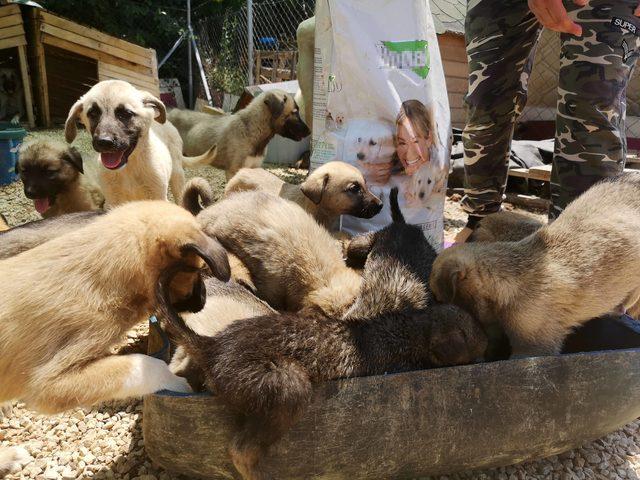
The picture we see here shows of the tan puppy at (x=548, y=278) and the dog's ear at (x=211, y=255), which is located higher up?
the dog's ear at (x=211, y=255)

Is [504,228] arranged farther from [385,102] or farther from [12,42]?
[12,42]

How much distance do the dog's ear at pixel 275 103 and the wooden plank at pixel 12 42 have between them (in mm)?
6757

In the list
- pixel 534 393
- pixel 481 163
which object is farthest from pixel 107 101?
pixel 534 393

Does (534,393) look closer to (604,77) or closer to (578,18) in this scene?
(604,77)

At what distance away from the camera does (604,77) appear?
3396mm

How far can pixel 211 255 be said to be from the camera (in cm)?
227

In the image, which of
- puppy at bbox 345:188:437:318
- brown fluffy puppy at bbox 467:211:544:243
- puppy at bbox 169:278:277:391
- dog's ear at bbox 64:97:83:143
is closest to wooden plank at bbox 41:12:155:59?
dog's ear at bbox 64:97:83:143

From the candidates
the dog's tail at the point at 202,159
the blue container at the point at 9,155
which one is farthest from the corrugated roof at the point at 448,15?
the blue container at the point at 9,155

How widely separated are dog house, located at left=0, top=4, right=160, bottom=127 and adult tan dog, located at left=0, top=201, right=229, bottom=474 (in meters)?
8.58

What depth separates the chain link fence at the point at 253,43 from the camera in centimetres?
1291

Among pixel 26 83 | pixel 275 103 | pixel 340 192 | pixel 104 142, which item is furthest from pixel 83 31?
pixel 340 192

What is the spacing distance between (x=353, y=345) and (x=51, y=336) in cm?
129

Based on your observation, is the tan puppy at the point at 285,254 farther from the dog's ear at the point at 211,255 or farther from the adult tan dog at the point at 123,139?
the adult tan dog at the point at 123,139

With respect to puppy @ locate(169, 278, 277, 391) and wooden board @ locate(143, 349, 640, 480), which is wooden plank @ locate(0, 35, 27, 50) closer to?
puppy @ locate(169, 278, 277, 391)
